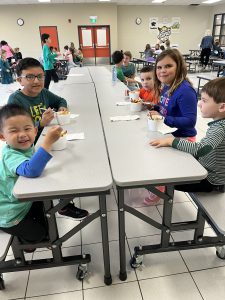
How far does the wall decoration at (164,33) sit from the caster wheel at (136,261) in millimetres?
12872

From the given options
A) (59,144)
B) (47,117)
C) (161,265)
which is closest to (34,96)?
(47,117)

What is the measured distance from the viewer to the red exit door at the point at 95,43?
11.3 meters

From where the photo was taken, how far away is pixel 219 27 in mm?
12570

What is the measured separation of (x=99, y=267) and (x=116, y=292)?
0.20m

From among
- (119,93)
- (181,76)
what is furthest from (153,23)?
(181,76)

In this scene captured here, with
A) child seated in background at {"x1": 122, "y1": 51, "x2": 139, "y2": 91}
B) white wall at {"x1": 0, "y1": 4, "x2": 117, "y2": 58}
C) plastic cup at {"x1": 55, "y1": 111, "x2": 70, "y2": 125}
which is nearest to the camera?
plastic cup at {"x1": 55, "y1": 111, "x2": 70, "y2": 125}

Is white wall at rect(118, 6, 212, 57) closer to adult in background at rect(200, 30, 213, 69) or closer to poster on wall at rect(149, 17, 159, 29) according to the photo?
poster on wall at rect(149, 17, 159, 29)

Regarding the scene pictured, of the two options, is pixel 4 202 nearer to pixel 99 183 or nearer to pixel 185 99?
pixel 99 183

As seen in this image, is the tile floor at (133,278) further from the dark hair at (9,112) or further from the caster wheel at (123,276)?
the dark hair at (9,112)

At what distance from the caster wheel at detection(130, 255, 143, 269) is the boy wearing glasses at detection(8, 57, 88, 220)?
21.0 inches

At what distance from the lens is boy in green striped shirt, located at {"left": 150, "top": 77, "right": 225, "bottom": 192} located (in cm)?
123

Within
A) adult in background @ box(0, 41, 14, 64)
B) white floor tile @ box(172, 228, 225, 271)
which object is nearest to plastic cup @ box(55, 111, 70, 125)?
white floor tile @ box(172, 228, 225, 271)

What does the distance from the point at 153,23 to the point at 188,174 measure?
13.0 metres

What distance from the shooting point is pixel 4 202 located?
1.18 metres
